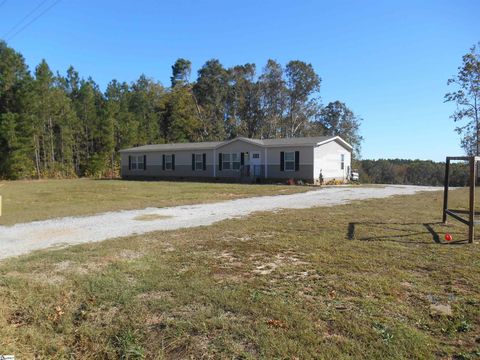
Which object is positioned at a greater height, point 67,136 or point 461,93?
point 461,93

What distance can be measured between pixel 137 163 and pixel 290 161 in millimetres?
15334

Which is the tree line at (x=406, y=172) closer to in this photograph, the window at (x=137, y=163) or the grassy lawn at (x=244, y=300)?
the window at (x=137, y=163)

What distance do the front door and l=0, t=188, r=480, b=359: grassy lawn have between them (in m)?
20.6

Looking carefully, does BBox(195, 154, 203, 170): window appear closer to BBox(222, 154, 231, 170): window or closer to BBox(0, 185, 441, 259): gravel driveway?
BBox(222, 154, 231, 170): window

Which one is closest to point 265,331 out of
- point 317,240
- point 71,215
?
point 317,240

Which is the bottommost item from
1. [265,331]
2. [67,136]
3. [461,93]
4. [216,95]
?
[265,331]

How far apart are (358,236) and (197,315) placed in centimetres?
423

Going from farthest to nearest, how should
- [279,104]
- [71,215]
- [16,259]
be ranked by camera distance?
[279,104]
[71,215]
[16,259]

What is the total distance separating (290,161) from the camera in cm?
2572

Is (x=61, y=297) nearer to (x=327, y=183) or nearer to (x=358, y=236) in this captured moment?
(x=358, y=236)

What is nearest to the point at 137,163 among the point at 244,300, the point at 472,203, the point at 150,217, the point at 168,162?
the point at 168,162

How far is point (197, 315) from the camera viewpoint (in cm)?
351

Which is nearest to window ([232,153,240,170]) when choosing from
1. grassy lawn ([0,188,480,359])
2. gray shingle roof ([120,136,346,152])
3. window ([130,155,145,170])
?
gray shingle roof ([120,136,346,152])

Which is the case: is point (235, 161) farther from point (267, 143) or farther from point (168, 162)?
point (168, 162)
